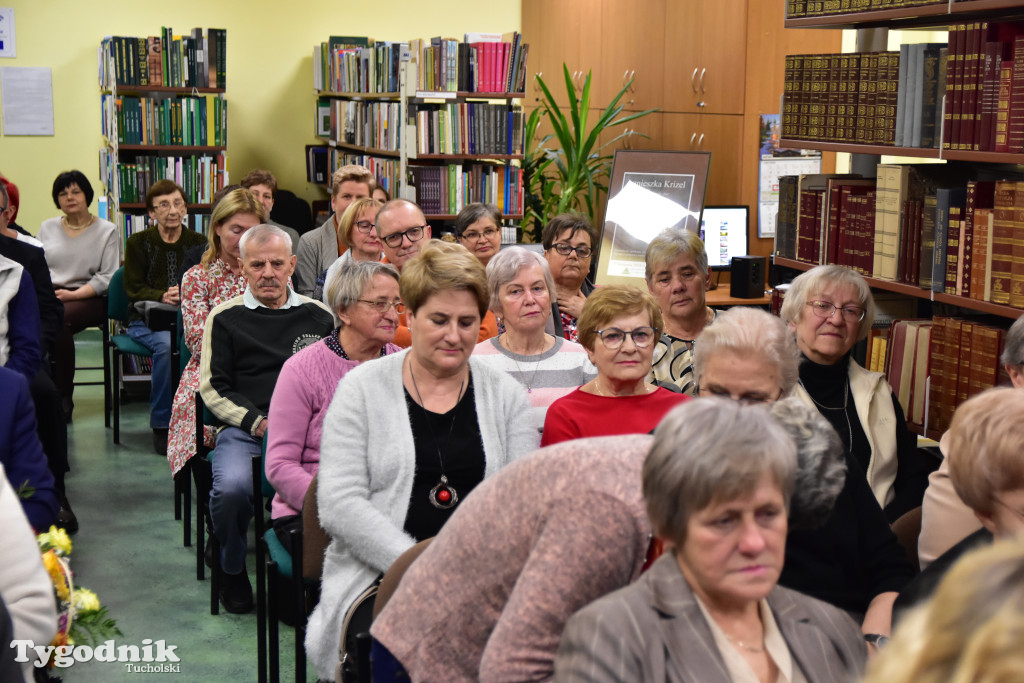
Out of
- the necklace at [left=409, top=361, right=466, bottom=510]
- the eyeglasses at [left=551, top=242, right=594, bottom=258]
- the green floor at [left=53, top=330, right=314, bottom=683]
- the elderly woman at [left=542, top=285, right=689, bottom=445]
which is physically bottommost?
the green floor at [left=53, top=330, right=314, bottom=683]

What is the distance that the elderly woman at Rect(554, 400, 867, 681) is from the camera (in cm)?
141

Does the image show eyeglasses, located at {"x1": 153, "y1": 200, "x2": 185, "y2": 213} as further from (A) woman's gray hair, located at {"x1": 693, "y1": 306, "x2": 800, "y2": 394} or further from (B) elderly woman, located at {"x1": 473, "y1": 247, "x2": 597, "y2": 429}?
(A) woman's gray hair, located at {"x1": 693, "y1": 306, "x2": 800, "y2": 394}

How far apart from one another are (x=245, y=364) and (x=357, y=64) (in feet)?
16.3

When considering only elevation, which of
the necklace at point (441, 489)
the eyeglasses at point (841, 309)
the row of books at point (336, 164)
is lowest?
the necklace at point (441, 489)

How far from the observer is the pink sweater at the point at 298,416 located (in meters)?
3.10

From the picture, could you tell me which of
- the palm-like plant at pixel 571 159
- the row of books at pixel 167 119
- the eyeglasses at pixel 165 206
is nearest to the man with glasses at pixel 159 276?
the eyeglasses at pixel 165 206

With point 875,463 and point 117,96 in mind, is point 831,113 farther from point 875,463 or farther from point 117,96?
point 117,96

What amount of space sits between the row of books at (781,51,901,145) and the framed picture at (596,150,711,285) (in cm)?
181

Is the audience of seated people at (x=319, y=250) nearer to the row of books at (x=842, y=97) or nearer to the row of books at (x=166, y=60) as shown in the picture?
the row of books at (x=842, y=97)

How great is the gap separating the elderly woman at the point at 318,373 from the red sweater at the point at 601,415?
27.8 inches

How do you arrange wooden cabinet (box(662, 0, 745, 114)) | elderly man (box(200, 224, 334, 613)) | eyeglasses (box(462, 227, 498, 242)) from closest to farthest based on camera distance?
1. elderly man (box(200, 224, 334, 613))
2. eyeglasses (box(462, 227, 498, 242))
3. wooden cabinet (box(662, 0, 745, 114))

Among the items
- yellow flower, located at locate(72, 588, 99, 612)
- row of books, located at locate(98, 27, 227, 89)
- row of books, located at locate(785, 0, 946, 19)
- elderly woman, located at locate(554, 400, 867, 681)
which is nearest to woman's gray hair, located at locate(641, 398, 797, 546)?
elderly woman, located at locate(554, 400, 867, 681)

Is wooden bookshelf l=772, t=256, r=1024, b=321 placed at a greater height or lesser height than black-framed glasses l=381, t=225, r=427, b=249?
lesser

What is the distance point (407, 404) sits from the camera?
255 centimetres
